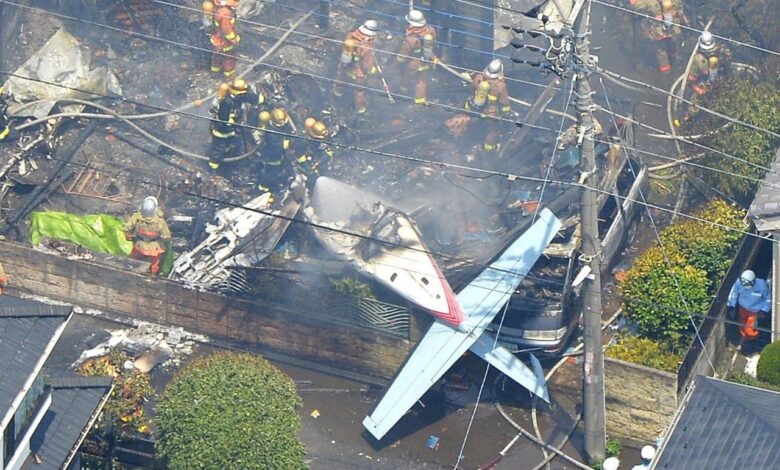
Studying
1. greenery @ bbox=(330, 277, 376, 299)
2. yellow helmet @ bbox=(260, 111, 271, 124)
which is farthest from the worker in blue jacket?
yellow helmet @ bbox=(260, 111, 271, 124)

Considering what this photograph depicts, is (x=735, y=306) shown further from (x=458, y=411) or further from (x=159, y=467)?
(x=159, y=467)

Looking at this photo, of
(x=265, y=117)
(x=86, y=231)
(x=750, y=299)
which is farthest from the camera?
(x=265, y=117)

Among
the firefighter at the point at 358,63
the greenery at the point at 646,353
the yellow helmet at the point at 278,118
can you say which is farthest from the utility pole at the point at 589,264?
the firefighter at the point at 358,63

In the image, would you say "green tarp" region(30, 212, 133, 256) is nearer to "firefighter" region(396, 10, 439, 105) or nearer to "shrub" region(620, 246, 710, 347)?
"firefighter" region(396, 10, 439, 105)

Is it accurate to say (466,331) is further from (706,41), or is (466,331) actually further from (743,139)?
(706,41)

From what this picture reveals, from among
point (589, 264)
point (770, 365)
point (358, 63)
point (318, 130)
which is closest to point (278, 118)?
point (318, 130)

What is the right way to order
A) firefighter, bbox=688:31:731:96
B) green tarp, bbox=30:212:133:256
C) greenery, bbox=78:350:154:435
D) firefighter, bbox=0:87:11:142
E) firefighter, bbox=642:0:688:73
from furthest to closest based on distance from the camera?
firefighter, bbox=642:0:688:73
firefighter, bbox=688:31:731:96
firefighter, bbox=0:87:11:142
green tarp, bbox=30:212:133:256
greenery, bbox=78:350:154:435
